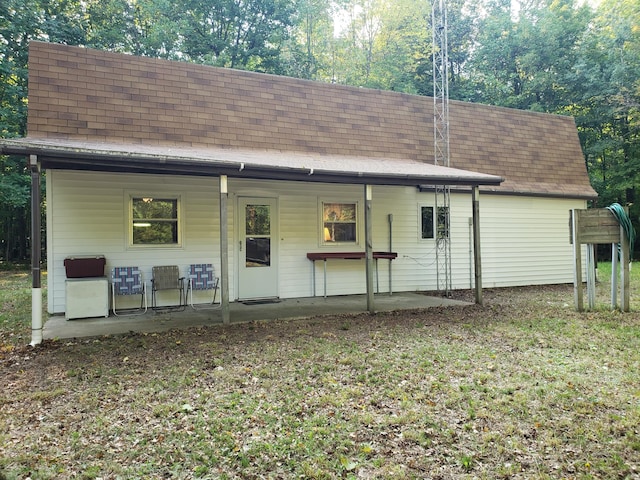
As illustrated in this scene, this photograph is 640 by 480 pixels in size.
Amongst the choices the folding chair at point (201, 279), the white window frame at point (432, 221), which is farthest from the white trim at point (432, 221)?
the folding chair at point (201, 279)

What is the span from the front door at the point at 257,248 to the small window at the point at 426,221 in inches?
140

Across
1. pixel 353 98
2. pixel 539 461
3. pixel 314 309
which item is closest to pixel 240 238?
pixel 314 309

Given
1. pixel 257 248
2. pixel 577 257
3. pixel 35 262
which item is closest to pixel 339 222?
pixel 257 248

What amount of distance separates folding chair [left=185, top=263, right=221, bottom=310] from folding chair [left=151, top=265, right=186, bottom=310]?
0.18 metres

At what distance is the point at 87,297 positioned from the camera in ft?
22.8

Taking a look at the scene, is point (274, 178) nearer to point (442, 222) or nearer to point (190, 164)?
point (190, 164)

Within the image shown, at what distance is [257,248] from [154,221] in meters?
2.01

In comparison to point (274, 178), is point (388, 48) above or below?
above

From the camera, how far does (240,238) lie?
8.55 meters

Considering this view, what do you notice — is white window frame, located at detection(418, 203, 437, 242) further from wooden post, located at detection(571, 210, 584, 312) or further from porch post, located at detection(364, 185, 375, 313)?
wooden post, located at detection(571, 210, 584, 312)

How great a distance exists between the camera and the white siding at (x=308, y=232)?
7367 mm

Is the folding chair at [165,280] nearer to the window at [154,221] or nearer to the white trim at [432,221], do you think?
the window at [154,221]

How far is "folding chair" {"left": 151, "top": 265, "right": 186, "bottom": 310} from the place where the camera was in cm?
769

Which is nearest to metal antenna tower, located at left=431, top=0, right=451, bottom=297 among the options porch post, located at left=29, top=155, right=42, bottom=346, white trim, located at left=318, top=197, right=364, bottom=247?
Answer: white trim, located at left=318, top=197, right=364, bottom=247
